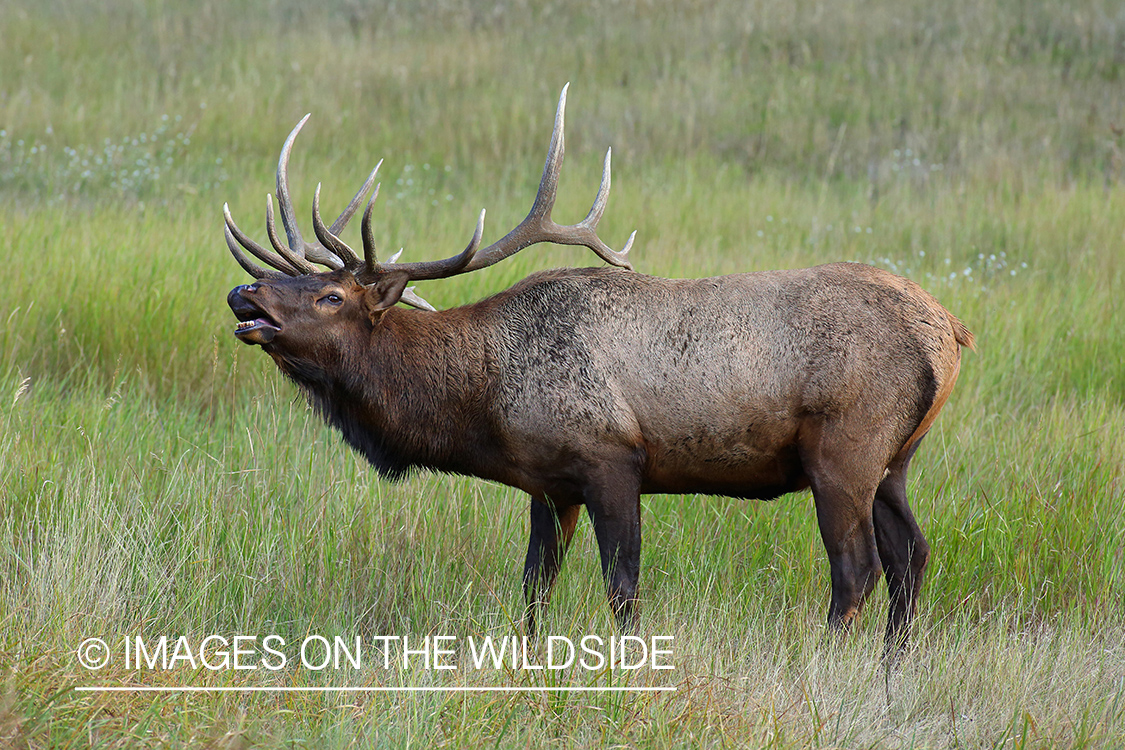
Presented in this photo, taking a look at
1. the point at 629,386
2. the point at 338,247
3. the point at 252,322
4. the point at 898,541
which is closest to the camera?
the point at 252,322

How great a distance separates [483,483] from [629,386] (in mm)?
1459

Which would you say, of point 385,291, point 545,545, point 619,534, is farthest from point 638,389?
point 385,291

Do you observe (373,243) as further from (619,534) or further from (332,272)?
(619,534)

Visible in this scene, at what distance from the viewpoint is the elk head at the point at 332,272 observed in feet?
13.5

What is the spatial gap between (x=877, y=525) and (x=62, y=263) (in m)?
4.85

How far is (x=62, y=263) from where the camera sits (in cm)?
667

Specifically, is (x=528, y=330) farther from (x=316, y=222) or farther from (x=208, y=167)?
(x=208, y=167)

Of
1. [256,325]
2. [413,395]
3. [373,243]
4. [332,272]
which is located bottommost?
[413,395]

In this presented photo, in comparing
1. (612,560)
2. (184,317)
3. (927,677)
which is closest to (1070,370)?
(927,677)

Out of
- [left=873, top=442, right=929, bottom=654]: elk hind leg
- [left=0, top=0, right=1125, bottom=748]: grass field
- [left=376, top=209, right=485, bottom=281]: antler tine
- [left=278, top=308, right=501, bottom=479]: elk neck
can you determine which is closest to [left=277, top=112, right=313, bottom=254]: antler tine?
[left=376, top=209, right=485, bottom=281]: antler tine

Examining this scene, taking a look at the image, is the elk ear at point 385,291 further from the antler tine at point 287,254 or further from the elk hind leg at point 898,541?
the elk hind leg at point 898,541

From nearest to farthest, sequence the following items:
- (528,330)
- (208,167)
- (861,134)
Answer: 1. (528,330)
2. (208,167)
3. (861,134)

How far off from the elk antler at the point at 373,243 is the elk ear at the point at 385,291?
1.1 inches

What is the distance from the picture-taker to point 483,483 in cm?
540
